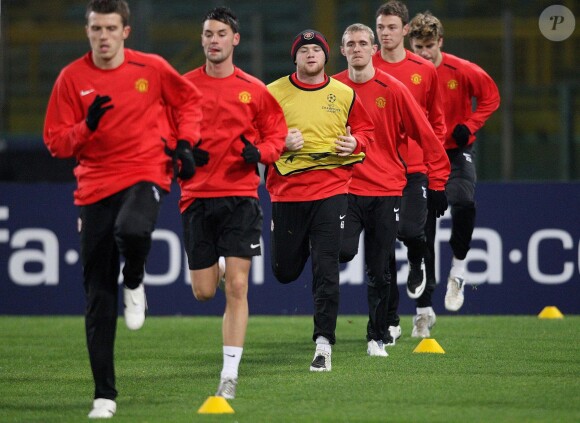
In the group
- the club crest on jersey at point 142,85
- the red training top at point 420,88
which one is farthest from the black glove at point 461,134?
the club crest on jersey at point 142,85

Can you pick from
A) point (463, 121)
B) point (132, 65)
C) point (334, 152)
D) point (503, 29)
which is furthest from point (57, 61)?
point (132, 65)

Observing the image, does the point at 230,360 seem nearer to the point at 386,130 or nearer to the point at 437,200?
the point at 386,130

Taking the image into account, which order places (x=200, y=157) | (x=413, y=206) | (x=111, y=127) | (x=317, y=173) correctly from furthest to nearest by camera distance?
(x=413, y=206) < (x=317, y=173) < (x=200, y=157) < (x=111, y=127)

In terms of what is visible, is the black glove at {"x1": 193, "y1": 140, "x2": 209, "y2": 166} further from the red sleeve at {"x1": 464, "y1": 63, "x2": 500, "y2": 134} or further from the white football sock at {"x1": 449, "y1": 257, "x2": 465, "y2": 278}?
the white football sock at {"x1": 449, "y1": 257, "x2": 465, "y2": 278}

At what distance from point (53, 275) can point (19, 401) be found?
21.4ft

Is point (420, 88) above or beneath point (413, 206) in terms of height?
above

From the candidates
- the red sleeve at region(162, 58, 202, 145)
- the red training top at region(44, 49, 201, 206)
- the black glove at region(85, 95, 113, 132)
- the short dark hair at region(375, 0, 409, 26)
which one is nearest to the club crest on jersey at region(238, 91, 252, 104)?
the red sleeve at region(162, 58, 202, 145)

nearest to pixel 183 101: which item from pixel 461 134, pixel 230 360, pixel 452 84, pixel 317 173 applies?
pixel 230 360

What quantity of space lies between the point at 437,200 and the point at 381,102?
160cm

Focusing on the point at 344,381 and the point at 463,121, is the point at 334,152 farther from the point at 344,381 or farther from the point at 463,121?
the point at 463,121

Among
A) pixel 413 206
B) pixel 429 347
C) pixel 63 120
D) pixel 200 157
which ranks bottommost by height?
pixel 429 347

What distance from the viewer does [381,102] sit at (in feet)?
32.3

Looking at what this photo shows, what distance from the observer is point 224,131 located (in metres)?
7.77

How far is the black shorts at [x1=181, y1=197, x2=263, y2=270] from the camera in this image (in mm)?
7578
